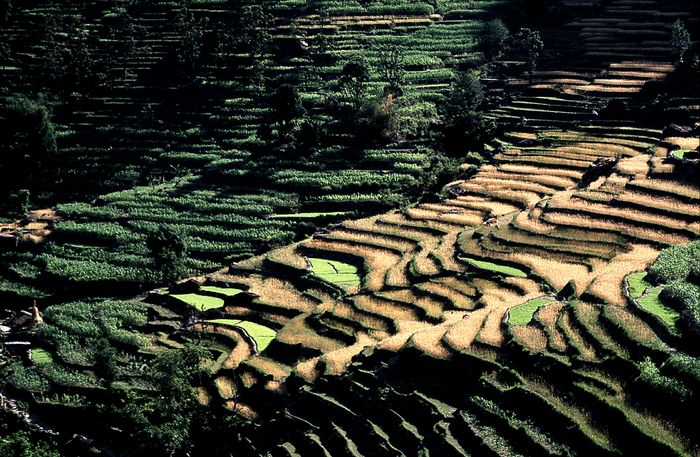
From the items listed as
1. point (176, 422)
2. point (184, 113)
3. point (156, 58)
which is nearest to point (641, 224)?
point (176, 422)

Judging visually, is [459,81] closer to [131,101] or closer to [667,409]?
[131,101]

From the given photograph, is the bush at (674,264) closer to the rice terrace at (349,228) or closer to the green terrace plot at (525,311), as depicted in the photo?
the rice terrace at (349,228)

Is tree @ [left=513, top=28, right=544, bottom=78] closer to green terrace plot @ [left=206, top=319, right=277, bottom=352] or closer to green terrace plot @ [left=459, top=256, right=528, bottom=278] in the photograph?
green terrace plot @ [left=459, top=256, right=528, bottom=278]

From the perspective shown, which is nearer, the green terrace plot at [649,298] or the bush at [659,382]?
the bush at [659,382]

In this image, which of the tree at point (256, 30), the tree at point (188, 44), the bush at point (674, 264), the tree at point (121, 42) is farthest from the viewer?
the tree at point (121, 42)

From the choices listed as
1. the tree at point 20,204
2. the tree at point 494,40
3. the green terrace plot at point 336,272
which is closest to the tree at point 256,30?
the tree at point 494,40

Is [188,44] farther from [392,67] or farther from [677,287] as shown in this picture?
[677,287]

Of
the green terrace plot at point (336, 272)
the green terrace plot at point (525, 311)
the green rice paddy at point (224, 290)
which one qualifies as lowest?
the green rice paddy at point (224, 290)

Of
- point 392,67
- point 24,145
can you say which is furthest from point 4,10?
point 392,67
